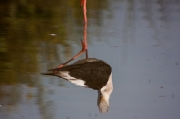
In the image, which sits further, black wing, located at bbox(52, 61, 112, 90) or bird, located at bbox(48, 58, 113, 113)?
black wing, located at bbox(52, 61, 112, 90)

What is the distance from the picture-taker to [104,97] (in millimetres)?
5156

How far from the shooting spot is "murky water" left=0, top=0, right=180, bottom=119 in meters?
5.08

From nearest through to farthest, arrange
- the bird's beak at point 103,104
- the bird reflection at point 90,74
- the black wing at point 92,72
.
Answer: the bird's beak at point 103,104 < the bird reflection at point 90,74 < the black wing at point 92,72

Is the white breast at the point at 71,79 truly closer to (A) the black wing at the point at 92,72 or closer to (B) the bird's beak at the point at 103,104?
(A) the black wing at the point at 92,72

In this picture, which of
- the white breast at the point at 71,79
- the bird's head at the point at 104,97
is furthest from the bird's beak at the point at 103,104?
the white breast at the point at 71,79

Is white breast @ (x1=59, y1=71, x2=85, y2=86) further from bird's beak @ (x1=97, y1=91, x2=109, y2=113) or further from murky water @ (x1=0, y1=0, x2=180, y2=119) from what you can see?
bird's beak @ (x1=97, y1=91, x2=109, y2=113)

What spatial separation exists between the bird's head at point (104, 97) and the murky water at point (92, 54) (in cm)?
5

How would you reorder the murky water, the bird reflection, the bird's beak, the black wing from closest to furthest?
1. the bird's beak
2. the murky water
3. the bird reflection
4. the black wing

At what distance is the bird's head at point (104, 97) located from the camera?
4968 mm

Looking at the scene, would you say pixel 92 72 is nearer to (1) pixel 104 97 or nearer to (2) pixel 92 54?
(2) pixel 92 54

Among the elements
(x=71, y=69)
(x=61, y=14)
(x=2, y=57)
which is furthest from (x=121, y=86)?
(x=61, y=14)

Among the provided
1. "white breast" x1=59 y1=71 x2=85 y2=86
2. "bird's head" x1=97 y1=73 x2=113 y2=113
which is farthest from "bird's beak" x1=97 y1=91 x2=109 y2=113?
"white breast" x1=59 y1=71 x2=85 y2=86

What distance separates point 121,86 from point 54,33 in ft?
6.15

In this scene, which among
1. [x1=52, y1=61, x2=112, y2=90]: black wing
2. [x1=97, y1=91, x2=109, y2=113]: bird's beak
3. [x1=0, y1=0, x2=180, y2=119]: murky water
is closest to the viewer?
[x1=97, y1=91, x2=109, y2=113]: bird's beak
